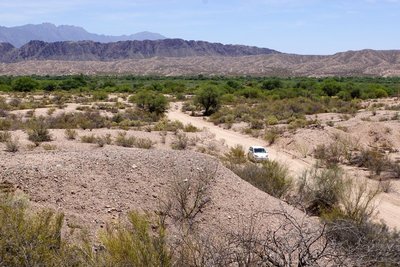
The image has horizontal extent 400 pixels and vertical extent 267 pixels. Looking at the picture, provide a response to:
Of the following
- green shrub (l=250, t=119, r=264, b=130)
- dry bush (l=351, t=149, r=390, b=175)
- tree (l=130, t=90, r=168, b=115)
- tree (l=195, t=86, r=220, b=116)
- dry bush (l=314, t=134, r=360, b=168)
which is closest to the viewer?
dry bush (l=351, t=149, r=390, b=175)

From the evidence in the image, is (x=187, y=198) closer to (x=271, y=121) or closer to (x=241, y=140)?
(x=241, y=140)

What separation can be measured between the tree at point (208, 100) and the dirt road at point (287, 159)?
2.61 m

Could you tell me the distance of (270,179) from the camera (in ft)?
55.7

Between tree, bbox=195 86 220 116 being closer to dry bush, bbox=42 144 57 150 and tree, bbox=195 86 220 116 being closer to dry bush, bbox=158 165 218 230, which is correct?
dry bush, bbox=42 144 57 150

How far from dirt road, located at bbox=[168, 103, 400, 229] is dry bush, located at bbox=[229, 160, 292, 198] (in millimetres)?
3370

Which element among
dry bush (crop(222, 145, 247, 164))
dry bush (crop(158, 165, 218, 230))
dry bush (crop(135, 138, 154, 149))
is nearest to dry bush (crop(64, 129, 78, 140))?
dry bush (crop(135, 138, 154, 149))

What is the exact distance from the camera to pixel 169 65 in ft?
646

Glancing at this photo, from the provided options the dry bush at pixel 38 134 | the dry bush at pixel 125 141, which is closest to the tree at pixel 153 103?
the dry bush at pixel 125 141

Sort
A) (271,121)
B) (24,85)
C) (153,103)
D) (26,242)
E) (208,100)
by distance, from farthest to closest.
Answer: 1. (24,85)
2. (208,100)
3. (153,103)
4. (271,121)
5. (26,242)

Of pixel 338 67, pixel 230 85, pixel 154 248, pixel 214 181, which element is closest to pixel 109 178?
pixel 214 181

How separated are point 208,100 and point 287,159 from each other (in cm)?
2447

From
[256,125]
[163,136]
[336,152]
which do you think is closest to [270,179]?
[336,152]

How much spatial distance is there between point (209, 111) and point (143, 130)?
60.4ft

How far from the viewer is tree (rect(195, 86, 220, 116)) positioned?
169 feet
